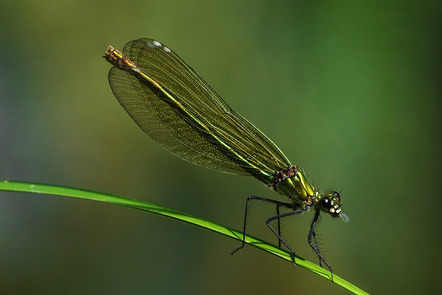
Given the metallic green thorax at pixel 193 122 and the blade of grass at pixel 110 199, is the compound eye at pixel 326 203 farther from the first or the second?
the blade of grass at pixel 110 199

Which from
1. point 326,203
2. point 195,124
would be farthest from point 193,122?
point 326,203

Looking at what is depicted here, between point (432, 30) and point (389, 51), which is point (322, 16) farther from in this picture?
point (432, 30)

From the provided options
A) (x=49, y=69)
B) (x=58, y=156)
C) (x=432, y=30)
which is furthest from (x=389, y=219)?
(x=49, y=69)

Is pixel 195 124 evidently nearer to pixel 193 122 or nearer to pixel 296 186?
Answer: pixel 193 122

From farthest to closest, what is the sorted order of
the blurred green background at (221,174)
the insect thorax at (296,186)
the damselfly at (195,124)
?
the blurred green background at (221,174)
the insect thorax at (296,186)
the damselfly at (195,124)

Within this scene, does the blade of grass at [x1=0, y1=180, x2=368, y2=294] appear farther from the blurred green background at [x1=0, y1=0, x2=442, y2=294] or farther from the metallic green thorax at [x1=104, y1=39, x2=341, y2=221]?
the blurred green background at [x1=0, y1=0, x2=442, y2=294]

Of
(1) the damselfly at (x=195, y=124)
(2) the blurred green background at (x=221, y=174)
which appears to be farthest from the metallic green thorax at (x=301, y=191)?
(2) the blurred green background at (x=221, y=174)

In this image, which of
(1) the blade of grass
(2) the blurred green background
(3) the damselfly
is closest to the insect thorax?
(3) the damselfly
